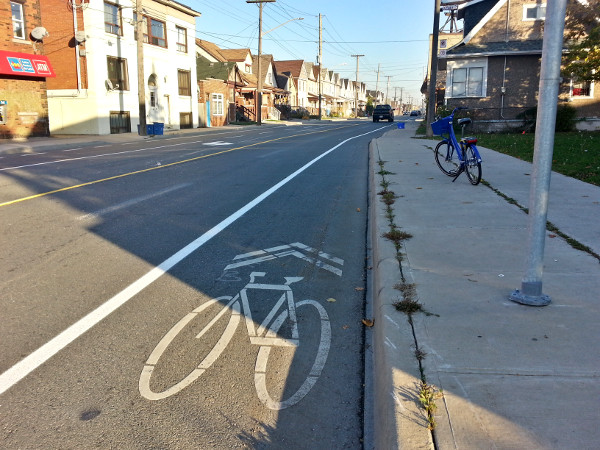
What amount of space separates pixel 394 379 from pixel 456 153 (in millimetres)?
8750

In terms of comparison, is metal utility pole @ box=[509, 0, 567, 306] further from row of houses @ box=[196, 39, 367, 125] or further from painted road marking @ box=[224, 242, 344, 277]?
row of houses @ box=[196, 39, 367, 125]

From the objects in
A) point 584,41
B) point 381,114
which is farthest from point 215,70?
point 584,41

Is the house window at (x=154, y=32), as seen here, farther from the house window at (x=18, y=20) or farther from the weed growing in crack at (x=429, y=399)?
the weed growing in crack at (x=429, y=399)

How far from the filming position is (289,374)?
11.6ft

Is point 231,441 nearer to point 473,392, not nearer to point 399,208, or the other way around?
point 473,392

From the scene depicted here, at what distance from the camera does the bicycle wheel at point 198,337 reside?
3324mm

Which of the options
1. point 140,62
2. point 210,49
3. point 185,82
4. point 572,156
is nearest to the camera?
point 572,156

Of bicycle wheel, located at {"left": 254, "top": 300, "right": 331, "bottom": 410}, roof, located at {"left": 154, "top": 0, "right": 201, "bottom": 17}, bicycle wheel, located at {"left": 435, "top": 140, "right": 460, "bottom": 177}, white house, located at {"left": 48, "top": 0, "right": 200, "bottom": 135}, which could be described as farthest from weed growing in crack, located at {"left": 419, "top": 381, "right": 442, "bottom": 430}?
roof, located at {"left": 154, "top": 0, "right": 201, "bottom": 17}

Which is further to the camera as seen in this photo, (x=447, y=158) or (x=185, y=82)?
(x=185, y=82)

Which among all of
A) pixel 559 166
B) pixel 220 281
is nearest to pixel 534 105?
pixel 559 166

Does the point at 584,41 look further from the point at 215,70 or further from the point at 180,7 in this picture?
the point at 215,70

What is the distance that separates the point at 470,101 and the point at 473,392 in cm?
2781

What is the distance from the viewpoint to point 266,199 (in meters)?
9.39

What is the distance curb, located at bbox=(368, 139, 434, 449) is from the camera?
8.52ft
